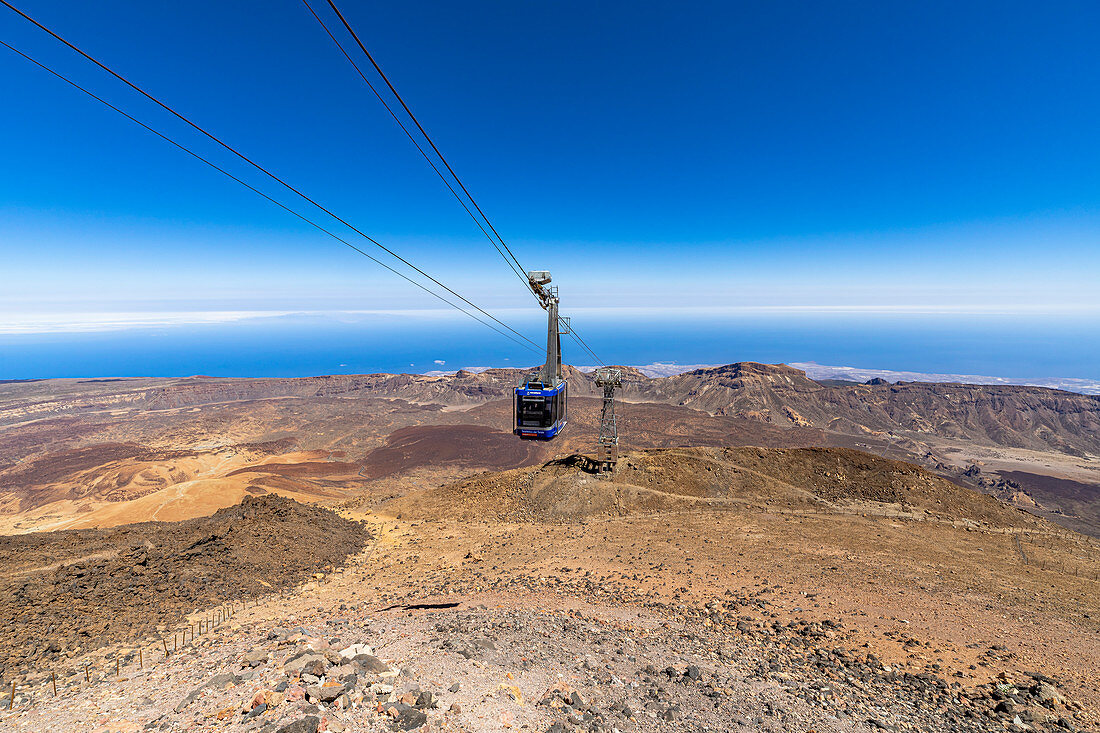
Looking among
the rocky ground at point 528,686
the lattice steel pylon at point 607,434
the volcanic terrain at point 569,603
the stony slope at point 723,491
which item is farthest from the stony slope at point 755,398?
the rocky ground at point 528,686

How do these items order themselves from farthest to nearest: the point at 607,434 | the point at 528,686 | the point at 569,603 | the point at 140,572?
the point at 607,434, the point at 140,572, the point at 569,603, the point at 528,686

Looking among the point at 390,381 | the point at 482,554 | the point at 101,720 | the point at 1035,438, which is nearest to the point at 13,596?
the point at 101,720

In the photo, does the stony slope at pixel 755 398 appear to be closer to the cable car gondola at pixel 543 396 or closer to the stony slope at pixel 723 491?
the stony slope at pixel 723 491

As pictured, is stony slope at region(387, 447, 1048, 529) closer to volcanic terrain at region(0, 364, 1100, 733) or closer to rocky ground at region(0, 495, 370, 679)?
volcanic terrain at region(0, 364, 1100, 733)

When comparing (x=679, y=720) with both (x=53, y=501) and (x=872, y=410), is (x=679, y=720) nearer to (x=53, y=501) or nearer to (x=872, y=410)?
(x=53, y=501)

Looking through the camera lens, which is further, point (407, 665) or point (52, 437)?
point (52, 437)

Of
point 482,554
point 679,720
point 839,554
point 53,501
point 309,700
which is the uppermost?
point 309,700

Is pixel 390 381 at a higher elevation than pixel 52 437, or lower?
higher

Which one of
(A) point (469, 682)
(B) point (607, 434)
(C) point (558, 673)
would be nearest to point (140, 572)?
(A) point (469, 682)

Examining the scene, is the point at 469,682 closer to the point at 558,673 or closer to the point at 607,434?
the point at 558,673
